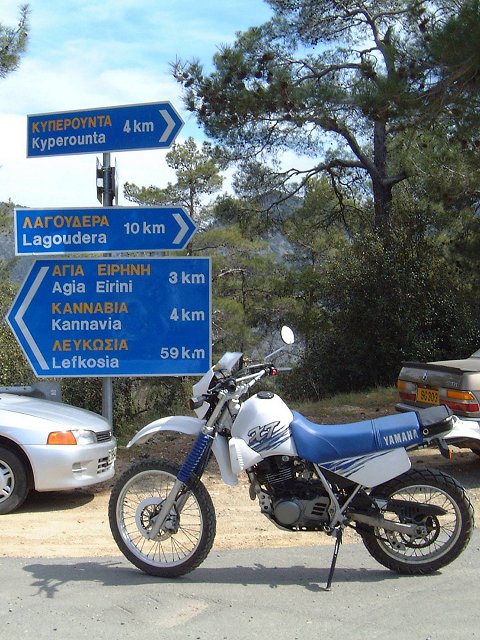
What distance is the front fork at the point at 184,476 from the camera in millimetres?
4719

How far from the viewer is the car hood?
22.5ft

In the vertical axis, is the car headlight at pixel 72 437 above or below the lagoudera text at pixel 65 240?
below

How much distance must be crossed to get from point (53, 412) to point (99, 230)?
2266 millimetres

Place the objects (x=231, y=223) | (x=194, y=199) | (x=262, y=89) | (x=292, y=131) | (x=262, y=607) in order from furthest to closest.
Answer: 1. (x=194, y=199)
2. (x=231, y=223)
3. (x=292, y=131)
4. (x=262, y=89)
5. (x=262, y=607)

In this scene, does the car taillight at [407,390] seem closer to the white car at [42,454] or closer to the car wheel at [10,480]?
the white car at [42,454]

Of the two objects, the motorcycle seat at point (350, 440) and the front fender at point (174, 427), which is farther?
the front fender at point (174, 427)

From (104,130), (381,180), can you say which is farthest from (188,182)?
(104,130)

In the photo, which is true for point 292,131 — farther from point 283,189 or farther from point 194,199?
point 194,199

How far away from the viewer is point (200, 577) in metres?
4.82

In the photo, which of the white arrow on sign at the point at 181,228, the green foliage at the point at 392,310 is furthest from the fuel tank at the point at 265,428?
the green foliage at the point at 392,310

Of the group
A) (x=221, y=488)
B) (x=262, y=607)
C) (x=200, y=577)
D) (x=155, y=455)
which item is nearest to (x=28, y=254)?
(x=155, y=455)

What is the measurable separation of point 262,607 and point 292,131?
14910 mm

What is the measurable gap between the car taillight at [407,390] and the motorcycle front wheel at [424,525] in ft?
12.1

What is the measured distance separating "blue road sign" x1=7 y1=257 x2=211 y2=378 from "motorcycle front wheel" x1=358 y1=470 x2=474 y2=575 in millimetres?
4042
